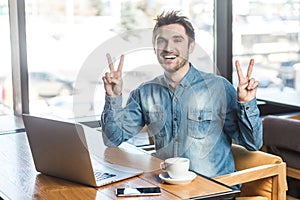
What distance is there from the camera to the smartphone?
71.2 inches

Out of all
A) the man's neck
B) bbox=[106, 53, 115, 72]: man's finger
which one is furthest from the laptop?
the man's neck

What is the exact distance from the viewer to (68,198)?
6.00 feet

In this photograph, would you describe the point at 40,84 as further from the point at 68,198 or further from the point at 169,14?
the point at 68,198

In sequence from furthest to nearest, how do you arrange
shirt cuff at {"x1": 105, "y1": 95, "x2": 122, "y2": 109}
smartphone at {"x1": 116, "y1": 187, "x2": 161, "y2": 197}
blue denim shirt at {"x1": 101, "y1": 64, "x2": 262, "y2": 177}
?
blue denim shirt at {"x1": 101, "y1": 64, "x2": 262, "y2": 177}
shirt cuff at {"x1": 105, "y1": 95, "x2": 122, "y2": 109}
smartphone at {"x1": 116, "y1": 187, "x2": 161, "y2": 197}

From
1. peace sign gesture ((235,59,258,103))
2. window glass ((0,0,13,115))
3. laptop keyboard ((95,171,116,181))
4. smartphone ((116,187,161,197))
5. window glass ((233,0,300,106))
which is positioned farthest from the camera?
window glass ((233,0,300,106))

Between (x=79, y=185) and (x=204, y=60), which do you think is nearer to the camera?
(x=79, y=185)

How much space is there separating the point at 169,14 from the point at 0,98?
59.1 inches

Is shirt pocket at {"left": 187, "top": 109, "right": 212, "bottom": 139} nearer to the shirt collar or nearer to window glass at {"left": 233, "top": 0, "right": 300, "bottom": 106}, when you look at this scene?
the shirt collar

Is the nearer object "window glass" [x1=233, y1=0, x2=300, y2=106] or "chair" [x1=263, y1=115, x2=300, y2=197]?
"chair" [x1=263, y1=115, x2=300, y2=197]

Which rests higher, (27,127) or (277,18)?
(277,18)

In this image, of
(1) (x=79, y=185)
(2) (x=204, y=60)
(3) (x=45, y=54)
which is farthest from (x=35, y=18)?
(1) (x=79, y=185)

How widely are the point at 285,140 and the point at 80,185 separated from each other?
1.60m

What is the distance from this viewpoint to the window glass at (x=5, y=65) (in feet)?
11.1

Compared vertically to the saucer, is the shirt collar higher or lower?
higher
